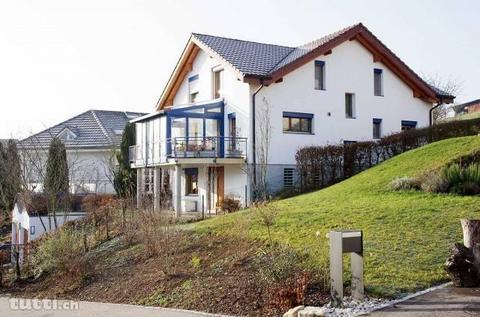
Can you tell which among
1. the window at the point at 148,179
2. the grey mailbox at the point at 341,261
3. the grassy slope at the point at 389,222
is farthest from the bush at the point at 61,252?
the window at the point at 148,179

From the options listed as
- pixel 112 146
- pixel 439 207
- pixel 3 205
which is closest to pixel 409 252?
pixel 439 207

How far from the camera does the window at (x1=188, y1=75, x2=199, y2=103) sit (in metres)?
30.8

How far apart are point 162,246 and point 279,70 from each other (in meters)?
14.5

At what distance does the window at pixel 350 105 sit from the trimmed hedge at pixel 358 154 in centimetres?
476

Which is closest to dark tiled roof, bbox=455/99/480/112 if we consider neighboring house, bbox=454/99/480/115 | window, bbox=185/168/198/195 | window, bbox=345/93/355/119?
neighboring house, bbox=454/99/480/115

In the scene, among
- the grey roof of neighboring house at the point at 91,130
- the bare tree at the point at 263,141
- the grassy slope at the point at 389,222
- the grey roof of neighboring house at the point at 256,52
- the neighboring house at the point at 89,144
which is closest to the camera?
the grassy slope at the point at 389,222

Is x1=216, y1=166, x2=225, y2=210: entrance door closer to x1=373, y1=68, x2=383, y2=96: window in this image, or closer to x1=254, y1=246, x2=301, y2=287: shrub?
x1=373, y1=68, x2=383, y2=96: window

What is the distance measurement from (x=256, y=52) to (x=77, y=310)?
20.4 meters

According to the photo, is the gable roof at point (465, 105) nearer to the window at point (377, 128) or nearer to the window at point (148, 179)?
the window at point (377, 128)

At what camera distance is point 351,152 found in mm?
24484

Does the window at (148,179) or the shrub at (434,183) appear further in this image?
the window at (148,179)

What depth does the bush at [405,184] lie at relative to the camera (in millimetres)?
17297

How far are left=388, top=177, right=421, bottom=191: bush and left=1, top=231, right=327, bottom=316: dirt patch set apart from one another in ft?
22.0

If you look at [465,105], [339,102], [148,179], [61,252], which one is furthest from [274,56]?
[465,105]
